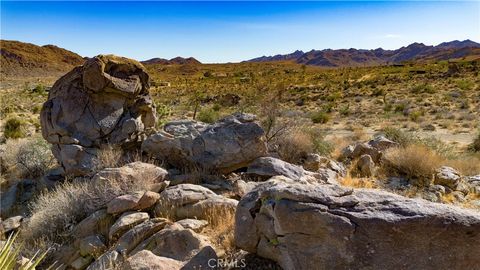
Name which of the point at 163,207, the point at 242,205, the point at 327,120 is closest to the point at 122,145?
the point at 163,207

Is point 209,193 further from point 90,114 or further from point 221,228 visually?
point 90,114

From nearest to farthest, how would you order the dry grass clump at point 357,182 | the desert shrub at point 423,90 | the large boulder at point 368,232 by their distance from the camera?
the large boulder at point 368,232
the dry grass clump at point 357,182
the desert shrub at point 423,90

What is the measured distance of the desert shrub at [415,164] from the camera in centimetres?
915

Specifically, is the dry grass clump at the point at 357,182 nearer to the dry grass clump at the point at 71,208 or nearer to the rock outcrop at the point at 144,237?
the rock outcrop at the point at 144,237

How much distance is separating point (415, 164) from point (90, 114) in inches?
279

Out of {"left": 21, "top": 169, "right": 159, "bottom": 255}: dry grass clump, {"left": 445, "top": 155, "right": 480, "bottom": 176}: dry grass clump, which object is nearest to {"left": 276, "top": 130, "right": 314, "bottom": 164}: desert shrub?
{"left": 445, "top": 155, "right": 480, "bottom": 176}: dry grass clump

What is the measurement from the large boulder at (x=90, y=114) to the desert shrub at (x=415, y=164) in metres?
5.74

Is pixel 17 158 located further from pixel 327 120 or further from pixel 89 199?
pixel 327 120

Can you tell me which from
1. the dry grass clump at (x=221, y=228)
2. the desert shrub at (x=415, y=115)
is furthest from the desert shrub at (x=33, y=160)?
the desert shrub at (x=415, y=115)

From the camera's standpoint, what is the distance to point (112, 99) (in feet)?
30.9

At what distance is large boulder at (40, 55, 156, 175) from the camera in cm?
895

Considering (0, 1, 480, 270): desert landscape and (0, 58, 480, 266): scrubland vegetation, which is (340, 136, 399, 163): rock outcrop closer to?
(0, 1, 480, 270): desert landscape

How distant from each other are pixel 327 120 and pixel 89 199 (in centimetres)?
1702

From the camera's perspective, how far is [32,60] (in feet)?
269
